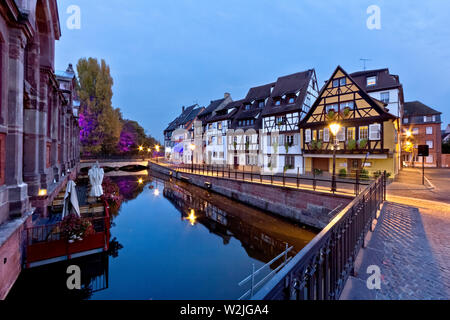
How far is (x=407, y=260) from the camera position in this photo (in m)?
4.52

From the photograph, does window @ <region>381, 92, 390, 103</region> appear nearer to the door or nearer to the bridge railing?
the door

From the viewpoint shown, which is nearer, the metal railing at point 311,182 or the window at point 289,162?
the metal railing at point 311,182

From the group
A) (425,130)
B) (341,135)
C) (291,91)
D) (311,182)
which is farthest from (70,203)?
(425,130)

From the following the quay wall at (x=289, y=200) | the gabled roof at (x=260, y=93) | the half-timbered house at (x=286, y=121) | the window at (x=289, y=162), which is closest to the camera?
the quay wall at (x=289, y=200)

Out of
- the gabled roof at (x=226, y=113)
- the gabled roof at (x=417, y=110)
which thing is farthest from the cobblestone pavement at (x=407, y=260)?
the gabled roof at (x=417, y=110)

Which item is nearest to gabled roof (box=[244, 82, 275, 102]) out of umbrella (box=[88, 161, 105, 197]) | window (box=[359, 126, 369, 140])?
window (box=[359, 126, 369, 140])

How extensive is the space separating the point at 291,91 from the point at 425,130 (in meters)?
31.4

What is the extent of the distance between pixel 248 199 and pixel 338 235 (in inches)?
564

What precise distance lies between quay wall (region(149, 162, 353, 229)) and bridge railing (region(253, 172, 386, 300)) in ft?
25.2

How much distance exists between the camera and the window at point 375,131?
18.3m

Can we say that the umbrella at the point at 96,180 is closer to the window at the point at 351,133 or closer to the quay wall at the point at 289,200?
the quay wall at the point at 289,200

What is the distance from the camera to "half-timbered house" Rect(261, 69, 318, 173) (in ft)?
79.3

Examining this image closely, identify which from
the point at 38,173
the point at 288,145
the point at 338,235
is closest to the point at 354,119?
the point at 288,145

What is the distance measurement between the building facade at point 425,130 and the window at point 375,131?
24798 millimetres
